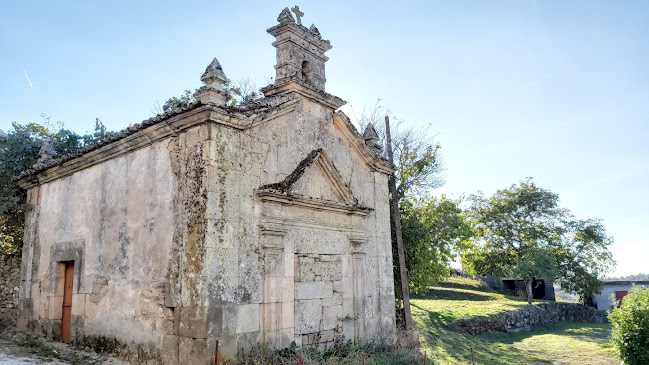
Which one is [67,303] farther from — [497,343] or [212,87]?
[497,343]

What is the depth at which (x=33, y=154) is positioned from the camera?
1255 centimetres

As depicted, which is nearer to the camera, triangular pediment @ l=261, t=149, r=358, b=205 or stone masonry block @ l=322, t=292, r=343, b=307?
triangular pediment @ l=261, t=149, r=358, b=205

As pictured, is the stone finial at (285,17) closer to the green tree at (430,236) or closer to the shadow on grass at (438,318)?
the green tree at (430,236)

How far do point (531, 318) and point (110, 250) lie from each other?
65.1 ft

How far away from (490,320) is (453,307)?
7.87ft

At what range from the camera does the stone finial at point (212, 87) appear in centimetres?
717

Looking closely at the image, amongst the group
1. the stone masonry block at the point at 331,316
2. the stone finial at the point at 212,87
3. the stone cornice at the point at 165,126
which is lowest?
the stone masonry block at the point at 331,316

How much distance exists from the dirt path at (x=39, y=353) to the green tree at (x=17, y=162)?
121 inches

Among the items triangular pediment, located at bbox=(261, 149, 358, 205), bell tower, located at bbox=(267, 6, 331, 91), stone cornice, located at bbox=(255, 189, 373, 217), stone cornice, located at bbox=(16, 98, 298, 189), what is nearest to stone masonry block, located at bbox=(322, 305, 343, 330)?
stone cornice, located at bbox=(255, 189, 373, 217)

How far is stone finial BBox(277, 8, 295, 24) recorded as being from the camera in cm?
922

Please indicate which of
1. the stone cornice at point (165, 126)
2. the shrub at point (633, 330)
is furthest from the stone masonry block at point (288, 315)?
the shrub at point (633, 330)

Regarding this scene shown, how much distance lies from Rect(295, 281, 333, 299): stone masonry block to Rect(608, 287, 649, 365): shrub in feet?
25.8

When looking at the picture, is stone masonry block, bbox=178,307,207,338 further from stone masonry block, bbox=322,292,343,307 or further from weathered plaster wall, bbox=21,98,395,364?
stone masonry block, bbox=322,292,343,307

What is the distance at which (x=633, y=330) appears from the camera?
11.0 metres
